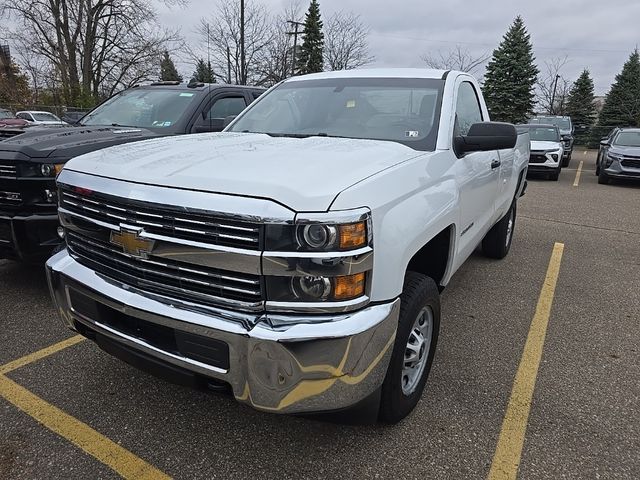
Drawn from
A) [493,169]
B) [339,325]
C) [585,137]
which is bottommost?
[585,137]

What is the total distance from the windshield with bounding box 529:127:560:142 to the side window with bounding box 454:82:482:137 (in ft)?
40.2

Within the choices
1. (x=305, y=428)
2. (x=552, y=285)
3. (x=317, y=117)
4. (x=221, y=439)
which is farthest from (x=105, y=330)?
(x=552, y=285)

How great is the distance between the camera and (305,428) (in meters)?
2.52

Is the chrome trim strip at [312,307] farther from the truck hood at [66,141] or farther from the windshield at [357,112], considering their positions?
the truck hood at [66,141]

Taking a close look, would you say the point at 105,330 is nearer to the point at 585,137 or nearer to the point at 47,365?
the point at 47,365

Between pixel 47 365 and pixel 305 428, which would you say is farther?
pixel 47 365

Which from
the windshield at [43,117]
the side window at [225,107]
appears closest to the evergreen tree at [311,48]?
the windshield at [43,117]

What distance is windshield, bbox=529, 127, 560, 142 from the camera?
15.0 meters

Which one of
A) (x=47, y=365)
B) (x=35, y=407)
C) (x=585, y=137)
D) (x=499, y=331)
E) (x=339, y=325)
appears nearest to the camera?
(x=339, y=325)

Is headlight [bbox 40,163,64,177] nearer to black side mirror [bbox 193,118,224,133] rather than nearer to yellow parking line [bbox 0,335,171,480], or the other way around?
yellow parking line [bbox 0,335,171,480]

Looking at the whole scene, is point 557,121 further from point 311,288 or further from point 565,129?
point 311,288

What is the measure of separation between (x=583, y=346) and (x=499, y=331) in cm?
58

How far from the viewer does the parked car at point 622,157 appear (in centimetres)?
1320

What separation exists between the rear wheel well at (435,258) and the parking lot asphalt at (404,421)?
0.66 metres
